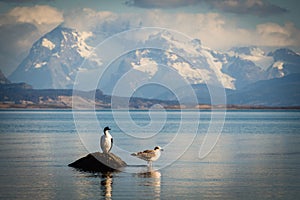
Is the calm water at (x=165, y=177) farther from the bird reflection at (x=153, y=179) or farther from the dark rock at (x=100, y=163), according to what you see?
the dark rock at (x=100, y=163)

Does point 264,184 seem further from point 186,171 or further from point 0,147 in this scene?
point 0,147

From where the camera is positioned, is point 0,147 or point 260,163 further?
point 0,147

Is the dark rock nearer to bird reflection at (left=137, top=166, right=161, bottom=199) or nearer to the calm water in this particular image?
the calm water

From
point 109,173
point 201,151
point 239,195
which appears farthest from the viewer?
point 201,151

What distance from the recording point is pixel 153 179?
2956 cm

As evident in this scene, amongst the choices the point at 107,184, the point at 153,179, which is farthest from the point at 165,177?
the point at 107,184

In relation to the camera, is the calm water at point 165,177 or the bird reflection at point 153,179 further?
the bird reflection at point 153,179

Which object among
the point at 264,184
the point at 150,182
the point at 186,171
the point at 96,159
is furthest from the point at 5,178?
the point at 264,184

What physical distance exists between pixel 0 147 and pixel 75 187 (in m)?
22.5

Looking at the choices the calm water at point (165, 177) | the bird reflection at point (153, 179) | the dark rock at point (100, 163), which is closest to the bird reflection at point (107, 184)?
the calm water at point (165, 177)

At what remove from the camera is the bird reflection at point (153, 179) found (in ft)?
87.1

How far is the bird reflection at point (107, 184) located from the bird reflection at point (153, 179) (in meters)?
1.33

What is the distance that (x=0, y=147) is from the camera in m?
48.4

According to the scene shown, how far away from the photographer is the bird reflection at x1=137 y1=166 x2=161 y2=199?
2655cm
